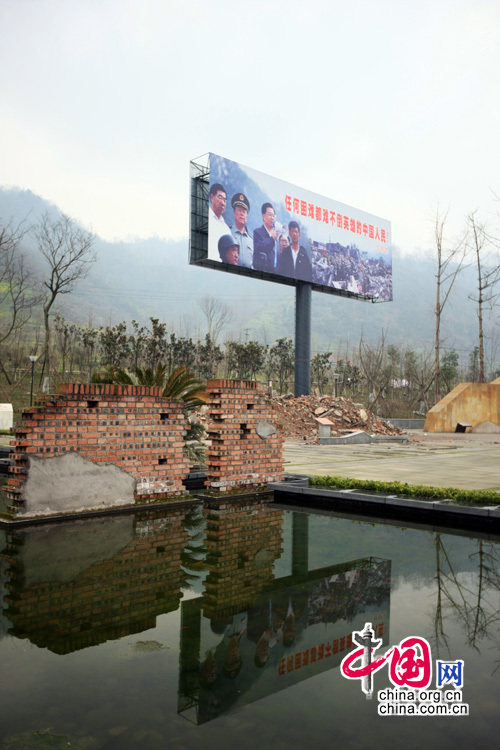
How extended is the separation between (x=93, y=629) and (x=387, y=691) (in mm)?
1722

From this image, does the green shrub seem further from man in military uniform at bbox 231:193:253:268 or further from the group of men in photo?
man in military uniform at bbox 231:193:253:268

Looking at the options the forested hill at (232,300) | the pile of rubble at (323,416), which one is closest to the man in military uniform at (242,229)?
the pile of rubble at (323,416)

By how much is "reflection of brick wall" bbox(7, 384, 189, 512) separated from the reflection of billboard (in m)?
3.29

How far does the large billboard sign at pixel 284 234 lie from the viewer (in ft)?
84.6

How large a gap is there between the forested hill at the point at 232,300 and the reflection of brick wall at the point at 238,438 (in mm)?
107169

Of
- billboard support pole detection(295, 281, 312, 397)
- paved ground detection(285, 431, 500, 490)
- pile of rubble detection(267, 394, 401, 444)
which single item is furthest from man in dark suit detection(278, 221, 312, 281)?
paved ground detection(285, 431, 500, 490)

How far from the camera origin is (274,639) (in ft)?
10.7

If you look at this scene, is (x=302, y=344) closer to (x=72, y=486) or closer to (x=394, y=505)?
(x=394, y=505)

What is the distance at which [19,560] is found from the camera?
4922 mm

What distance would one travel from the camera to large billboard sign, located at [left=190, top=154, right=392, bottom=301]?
2578 cm

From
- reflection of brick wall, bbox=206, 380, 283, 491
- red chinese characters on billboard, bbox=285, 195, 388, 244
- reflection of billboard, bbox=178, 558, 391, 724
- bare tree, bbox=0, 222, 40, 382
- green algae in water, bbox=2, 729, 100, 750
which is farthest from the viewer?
red chinese characters on billboard, bbox=285, 195, 388, 244

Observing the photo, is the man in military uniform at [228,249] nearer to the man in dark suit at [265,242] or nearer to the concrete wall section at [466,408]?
the man in dark suit at [265,242]

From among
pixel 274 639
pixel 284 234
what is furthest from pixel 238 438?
pixel 284 234

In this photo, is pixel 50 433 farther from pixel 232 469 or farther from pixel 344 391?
pixel 344 391
